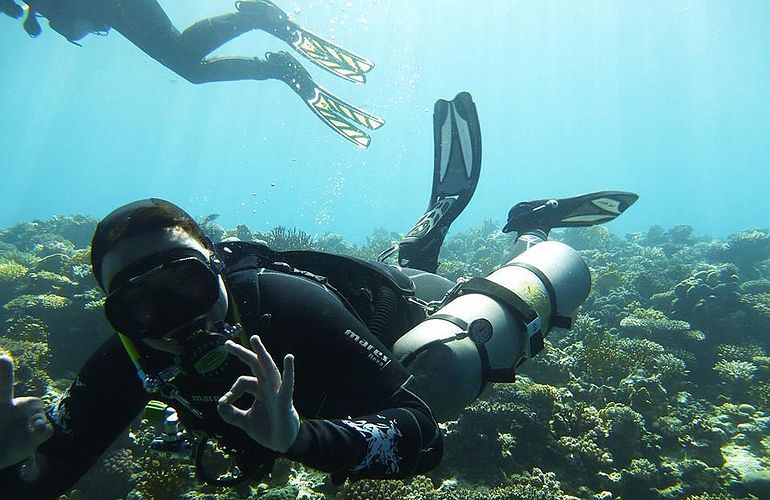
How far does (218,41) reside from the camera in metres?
11.4

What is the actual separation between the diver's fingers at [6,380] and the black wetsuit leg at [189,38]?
1193cm

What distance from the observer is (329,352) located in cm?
217

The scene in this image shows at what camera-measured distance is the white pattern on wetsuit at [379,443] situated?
1.79 m

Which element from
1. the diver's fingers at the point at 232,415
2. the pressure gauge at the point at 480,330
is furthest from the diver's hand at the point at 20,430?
the pressure gauge at the point at 480,330

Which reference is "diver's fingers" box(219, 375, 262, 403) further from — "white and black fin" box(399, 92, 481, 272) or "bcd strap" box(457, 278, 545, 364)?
"white and black fin" box(399, 92, 481, 272)

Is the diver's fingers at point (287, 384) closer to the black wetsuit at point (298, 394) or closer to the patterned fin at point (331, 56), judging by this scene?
the black wetsuit at point (298, 394)

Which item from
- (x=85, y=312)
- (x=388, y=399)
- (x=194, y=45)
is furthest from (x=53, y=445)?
(x=194, y=45)

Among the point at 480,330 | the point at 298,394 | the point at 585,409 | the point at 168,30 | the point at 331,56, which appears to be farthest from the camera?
the point at 331,56

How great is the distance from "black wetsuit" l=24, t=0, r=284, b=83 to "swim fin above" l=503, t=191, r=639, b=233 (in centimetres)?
954

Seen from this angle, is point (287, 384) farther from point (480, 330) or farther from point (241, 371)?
point (480, 330)

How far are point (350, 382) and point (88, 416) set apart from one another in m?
1.67

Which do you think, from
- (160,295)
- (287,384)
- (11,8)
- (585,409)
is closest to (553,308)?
(585,409)

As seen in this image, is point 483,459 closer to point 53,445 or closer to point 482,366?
point 482,366

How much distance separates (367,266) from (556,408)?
366cm
